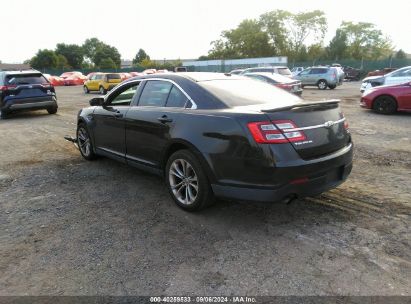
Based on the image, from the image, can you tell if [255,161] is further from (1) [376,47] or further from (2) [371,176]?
(1) [376,47]

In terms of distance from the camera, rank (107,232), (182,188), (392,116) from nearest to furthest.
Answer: (107,232)
(182,188)
(392,116)

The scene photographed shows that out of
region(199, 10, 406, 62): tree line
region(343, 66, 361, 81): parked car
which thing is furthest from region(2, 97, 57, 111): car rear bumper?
region(199, 10, 406, 62): tree line

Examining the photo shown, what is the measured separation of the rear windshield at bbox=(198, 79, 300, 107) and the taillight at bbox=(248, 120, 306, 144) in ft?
1.84

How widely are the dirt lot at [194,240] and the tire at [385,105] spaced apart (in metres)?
6.43

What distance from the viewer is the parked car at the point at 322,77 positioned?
2522 centimetres

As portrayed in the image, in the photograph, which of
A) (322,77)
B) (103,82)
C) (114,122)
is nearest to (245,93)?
(114,122)

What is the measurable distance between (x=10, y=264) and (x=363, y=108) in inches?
495

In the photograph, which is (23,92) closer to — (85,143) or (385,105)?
(85,143)

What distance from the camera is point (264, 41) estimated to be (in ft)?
277

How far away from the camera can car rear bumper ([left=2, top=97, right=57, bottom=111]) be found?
1280cm

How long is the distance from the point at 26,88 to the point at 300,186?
1206cm

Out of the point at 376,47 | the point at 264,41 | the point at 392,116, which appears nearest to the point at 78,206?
the point at 392,116

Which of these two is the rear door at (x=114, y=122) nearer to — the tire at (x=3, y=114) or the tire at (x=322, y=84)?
the tire at (x=3, y=114)

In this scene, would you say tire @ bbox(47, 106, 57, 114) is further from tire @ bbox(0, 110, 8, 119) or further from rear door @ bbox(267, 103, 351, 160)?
rear door @ bbox(267, 103, 351, 160)
